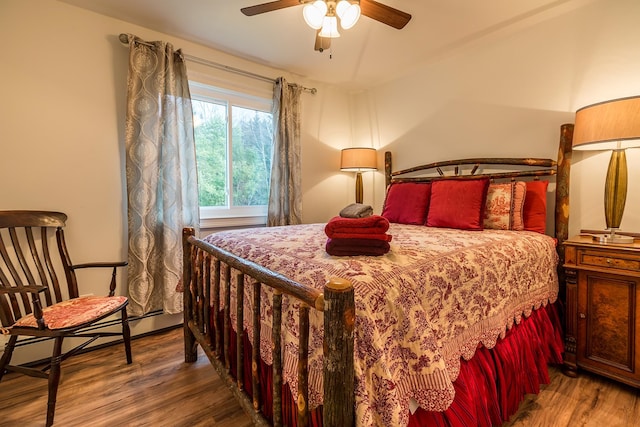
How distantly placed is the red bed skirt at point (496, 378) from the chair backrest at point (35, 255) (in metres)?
1.35

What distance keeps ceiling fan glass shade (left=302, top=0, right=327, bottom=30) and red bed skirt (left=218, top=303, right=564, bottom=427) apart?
1791 mm

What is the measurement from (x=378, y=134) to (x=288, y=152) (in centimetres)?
126

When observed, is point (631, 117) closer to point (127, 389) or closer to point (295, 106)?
point (295, 106)

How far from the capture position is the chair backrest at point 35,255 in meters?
1.79

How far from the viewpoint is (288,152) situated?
310 centimetres

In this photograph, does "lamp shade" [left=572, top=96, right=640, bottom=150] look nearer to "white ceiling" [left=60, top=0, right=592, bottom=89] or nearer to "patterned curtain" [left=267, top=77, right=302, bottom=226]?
"white ceiling" [left=60, top=0, right=592, bottom=89]

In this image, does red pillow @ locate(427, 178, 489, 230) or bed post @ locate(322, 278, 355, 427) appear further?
red pillow @ locate(427, 178, 489, 230)

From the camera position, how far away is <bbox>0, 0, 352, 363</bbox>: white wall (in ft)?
6.24

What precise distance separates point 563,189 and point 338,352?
7.31ft

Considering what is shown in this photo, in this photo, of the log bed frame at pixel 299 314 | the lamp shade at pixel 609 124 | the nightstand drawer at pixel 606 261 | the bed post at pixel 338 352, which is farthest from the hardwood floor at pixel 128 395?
the lamp shade at pixel 609 124

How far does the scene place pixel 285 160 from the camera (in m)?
3.09

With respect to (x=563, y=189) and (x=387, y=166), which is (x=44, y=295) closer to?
(x=387, y=166)

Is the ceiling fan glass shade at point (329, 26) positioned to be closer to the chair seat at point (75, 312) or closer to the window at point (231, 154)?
the window at point (231, 154)

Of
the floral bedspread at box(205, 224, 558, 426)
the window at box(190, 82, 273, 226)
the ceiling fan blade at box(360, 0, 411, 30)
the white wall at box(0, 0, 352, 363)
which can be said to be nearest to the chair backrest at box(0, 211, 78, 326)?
the white wall at box(0, 0, 352, 363)
